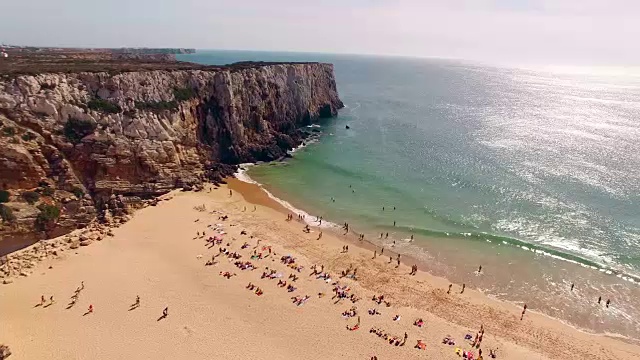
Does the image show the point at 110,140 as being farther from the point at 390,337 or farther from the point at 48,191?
the point at 390,337

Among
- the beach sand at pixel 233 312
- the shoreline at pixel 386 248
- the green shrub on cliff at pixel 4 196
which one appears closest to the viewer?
the beach sand at pixel 233 312

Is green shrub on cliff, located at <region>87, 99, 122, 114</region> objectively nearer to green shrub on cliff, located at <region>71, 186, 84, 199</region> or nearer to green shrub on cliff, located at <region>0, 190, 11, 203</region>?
green shrub on cliff, located at <region>71, 186, 84, 199</region>

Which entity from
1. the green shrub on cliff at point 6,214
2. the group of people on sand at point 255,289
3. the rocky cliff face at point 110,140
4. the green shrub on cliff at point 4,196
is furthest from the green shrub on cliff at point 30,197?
the group of people on sand at point 255,289

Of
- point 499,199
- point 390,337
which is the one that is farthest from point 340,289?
point 499,199

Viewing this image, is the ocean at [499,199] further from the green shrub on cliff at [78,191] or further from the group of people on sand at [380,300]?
the green shrub on cliff at [78,191]

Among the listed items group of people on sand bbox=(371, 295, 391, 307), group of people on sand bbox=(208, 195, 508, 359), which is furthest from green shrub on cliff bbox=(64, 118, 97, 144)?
group of people on sand bbox=(371, 295, 391, 307)

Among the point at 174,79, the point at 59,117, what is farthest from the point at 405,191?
the point at 59,117
